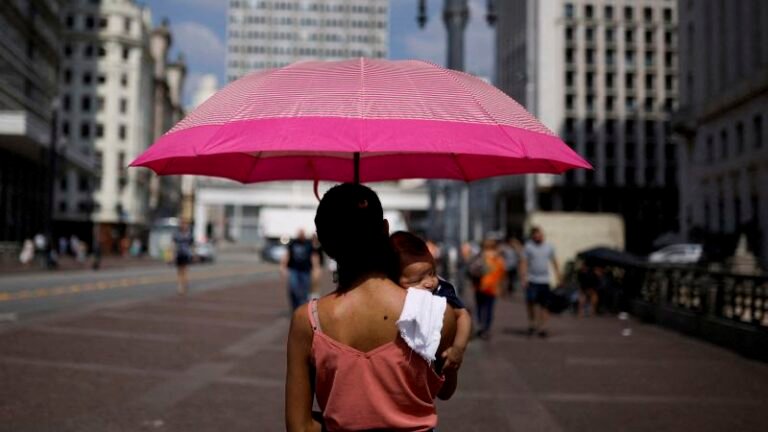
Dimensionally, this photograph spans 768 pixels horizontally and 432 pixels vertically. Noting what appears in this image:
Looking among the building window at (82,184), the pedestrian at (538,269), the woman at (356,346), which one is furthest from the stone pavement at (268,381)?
the building window at (82,184)

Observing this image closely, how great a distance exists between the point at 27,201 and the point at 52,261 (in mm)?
19879

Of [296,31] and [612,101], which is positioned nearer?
[612,101]

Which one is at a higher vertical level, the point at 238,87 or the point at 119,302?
the point at 238,87

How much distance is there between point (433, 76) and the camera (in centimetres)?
289

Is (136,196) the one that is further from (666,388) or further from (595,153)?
(666,388)

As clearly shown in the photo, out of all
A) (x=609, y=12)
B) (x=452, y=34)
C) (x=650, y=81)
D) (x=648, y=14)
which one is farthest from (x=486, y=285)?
(x=648, y=14)

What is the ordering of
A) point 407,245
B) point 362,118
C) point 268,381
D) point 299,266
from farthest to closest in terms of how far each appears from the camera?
1. point 299,266
2. point 268,381
3. point 407,245
4. point 362,118

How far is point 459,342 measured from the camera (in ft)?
7.75

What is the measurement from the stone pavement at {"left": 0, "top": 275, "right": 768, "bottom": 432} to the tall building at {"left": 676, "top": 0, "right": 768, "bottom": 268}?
27.1 metres

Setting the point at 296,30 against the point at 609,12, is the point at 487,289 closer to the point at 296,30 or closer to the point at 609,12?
the point at 609,12

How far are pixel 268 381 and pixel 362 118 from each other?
5484 millimetres

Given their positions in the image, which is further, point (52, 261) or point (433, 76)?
point (52, 261)

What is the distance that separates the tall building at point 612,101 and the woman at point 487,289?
61.1 m

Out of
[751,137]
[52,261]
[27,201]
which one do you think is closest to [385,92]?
[52,261]
